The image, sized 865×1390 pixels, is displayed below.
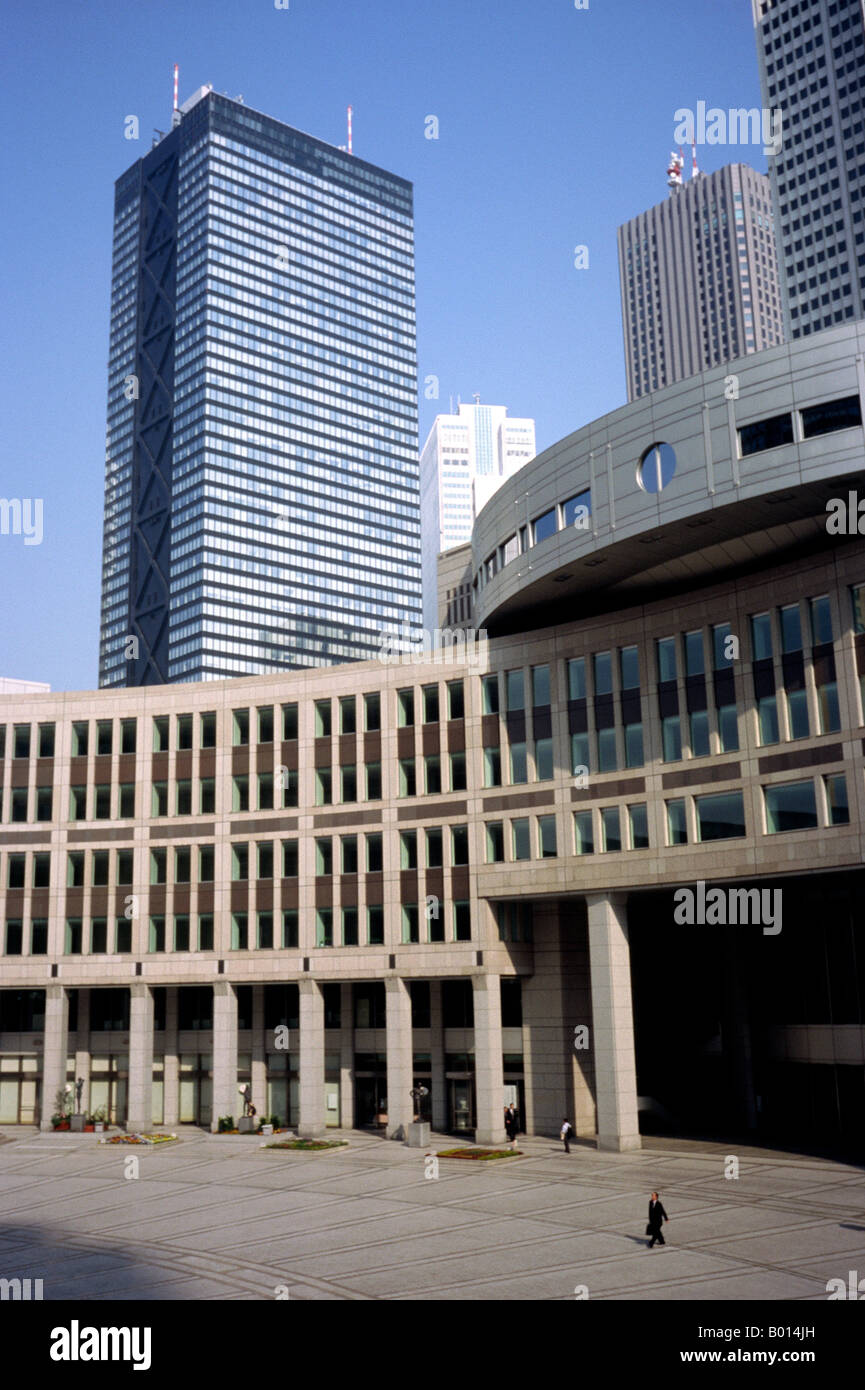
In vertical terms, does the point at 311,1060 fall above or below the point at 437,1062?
above

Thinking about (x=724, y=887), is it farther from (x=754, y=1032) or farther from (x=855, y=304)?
(x=855, y=304)

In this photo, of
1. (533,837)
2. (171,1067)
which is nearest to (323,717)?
(533,837)

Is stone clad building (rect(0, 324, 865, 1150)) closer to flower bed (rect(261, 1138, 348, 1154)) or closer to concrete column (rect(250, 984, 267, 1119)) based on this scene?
concrete column (rect(250, 984, 267, 1119))

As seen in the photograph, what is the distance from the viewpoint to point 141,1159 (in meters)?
57.8

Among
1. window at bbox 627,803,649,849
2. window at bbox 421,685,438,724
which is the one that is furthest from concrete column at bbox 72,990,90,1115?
window at bbox 627,803,649,849

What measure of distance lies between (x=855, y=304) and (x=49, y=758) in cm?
15727

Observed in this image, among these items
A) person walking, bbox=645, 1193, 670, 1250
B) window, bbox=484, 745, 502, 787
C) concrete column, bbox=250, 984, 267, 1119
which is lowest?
person walking, bbox=645, 1193, 670, 1250

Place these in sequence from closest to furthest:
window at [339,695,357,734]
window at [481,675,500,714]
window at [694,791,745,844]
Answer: window at [694,791,745,844]
window at [481,675,500,714]
window at [339,695,357,734]

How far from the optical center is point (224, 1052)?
6544 cm

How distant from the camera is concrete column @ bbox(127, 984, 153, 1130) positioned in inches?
2611

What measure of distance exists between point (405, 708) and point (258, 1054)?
21.2 m

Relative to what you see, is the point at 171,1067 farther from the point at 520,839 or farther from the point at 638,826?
the point at 638,826

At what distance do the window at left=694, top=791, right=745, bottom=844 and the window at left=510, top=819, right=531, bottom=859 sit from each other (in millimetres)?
9335
